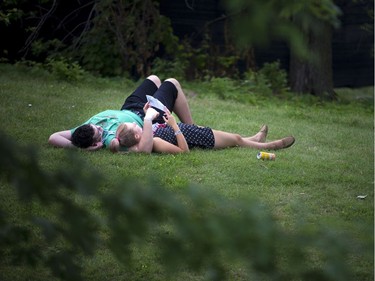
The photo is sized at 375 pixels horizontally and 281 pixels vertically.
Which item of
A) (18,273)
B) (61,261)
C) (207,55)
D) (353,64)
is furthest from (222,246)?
(353,64)

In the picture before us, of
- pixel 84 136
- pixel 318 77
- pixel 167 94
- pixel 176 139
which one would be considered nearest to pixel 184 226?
pixel 84 136

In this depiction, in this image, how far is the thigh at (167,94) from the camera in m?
7.53

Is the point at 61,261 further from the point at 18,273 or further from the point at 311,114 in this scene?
the point at 311,114

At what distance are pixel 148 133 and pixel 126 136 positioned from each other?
8.4 inches

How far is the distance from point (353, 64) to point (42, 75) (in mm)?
7913

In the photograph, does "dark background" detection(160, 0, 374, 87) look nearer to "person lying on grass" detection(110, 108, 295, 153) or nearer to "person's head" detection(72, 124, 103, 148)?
"person lying on grass" detection(110, 108, 295, 153)

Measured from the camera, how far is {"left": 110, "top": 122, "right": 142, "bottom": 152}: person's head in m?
6.82

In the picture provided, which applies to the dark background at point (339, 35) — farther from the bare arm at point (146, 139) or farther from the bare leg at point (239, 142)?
the bare arm at point (146, 139)

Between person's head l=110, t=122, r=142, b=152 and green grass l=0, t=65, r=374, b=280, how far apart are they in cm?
14

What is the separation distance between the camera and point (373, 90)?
16656mm

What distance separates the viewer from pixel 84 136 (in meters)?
6.72

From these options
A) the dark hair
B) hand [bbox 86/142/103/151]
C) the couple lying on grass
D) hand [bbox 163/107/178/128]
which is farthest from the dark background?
the dark hair

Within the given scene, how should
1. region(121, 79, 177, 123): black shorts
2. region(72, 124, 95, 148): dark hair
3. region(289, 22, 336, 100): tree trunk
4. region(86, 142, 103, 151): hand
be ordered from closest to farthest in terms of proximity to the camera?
region(72, 124, 95, 148): dark hair, region(86, 142, 103, 151): hand, region(121, 79, 177, 123): black shorts, region(289, 22, 336, 100): tree trunk

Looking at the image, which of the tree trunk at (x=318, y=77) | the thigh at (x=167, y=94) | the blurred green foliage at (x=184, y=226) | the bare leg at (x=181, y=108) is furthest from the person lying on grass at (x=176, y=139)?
the tree trunk at (x=318, y=77)
